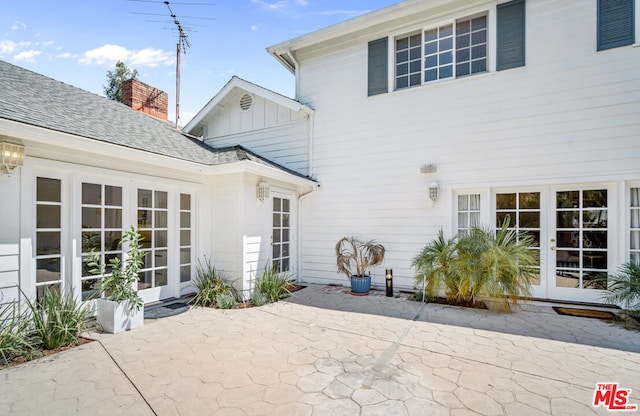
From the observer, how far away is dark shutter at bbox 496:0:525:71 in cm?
563

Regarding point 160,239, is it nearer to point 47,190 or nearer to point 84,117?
point 47,190

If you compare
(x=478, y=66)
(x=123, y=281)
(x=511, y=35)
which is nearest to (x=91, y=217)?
(x=123, y=281)

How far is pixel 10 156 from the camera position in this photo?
3449 mm

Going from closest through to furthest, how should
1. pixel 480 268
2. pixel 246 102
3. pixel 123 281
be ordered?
pixel 123 281 < pixel 480 268 < pixel 246 102

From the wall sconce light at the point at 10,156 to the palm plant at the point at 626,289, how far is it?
8.50 meters

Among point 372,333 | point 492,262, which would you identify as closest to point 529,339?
point 492,262

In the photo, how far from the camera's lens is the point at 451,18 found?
615cm

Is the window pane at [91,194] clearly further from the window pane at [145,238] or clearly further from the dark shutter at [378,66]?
the dark shutter at [378,66]

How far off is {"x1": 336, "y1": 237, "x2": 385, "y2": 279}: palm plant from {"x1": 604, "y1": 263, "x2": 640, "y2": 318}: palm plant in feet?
12.6

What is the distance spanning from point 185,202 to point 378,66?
16.9 ft

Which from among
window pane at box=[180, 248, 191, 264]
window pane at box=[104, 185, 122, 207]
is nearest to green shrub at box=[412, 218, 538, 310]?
window pane at box=[180, 248, 191, 264]

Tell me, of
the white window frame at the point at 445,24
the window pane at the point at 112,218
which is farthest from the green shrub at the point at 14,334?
the white window frame at the point at 445,24

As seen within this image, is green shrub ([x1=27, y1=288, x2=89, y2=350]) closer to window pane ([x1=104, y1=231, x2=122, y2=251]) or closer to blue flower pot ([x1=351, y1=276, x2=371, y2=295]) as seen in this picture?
window pane ([x1=104, y1=231, x2=122, y2=251])

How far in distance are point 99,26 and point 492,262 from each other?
10.2 metres
